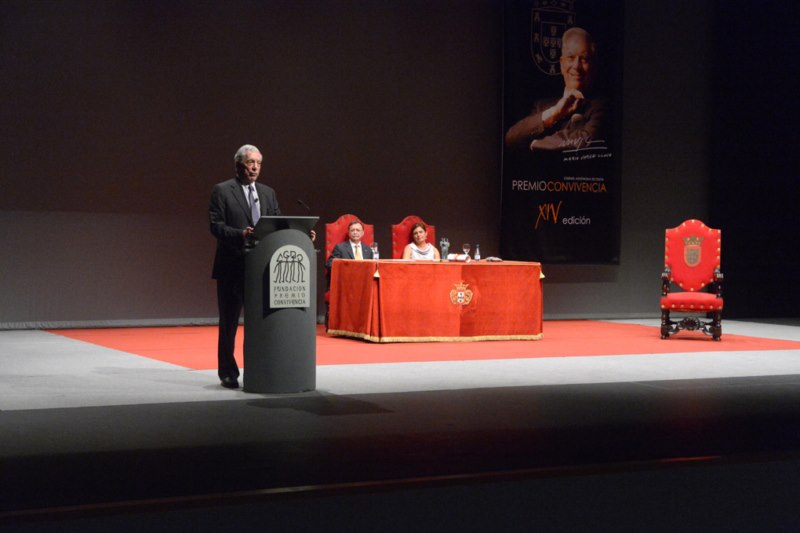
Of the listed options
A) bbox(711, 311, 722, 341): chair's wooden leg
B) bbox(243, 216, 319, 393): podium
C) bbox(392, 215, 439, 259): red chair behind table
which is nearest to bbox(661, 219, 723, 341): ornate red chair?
bbox(711, 311, 722, 341): chair's wooden leg

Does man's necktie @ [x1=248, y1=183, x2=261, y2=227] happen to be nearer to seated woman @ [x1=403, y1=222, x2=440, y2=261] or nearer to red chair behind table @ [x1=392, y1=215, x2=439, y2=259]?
seated woman @ [x1=403, y1=222, x2=440, y2=261]

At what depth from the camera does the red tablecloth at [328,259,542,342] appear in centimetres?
829

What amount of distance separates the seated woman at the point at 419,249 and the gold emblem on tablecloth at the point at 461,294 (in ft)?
2.60

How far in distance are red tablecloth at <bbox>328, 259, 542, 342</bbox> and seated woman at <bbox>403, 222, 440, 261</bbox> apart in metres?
0.74

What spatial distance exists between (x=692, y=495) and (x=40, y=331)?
7477 millimetres

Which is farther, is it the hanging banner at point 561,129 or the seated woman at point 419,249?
the hanging banner at point 561,129

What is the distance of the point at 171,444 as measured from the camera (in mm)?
3969

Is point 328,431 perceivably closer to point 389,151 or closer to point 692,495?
point 692,495

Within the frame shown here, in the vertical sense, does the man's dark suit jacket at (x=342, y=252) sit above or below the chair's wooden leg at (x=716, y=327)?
above

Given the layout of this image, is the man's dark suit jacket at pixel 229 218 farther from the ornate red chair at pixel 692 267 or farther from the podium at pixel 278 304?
the ornate red chair at pixel 692 267

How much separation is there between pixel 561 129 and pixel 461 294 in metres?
3.72

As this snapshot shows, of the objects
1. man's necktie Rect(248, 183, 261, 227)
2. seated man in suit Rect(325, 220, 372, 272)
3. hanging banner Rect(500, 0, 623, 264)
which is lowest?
seated man in suit Rect(325, 220, 372, 272)

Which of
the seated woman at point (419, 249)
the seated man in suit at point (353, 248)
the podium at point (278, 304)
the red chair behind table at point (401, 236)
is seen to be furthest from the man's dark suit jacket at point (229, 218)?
the red chair behind table at point (401, 236)

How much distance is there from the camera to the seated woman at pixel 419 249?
932 centimetres
